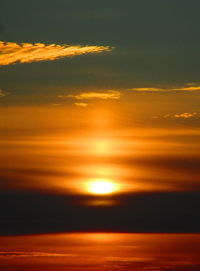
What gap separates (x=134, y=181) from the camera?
29297 mm

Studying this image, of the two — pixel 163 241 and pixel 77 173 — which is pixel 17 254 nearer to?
pixel 163 241

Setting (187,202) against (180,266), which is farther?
(187,202)

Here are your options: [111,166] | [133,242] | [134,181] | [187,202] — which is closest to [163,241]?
[133,242]

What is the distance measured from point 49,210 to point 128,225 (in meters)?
2.29

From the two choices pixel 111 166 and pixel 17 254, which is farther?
pixel 111 166

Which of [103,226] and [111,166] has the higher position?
[111,166]

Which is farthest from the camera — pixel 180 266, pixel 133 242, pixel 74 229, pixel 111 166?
pixel 111 166

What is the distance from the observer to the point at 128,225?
24.2 m

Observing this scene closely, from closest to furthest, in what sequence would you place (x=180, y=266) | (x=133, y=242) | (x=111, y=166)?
(x=180, y=266)
(x=133, y=242)
(x=111, y=166)

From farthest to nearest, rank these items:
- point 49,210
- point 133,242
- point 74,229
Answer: point 49,210 → point 74,229 → point 133,242

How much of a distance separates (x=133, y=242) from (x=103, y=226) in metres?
2.07

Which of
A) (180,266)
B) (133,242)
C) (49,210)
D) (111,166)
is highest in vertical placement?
(111,166)

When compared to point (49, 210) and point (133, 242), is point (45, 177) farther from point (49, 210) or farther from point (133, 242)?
point (133, 242)

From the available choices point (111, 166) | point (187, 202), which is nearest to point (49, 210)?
point (187, 202)
